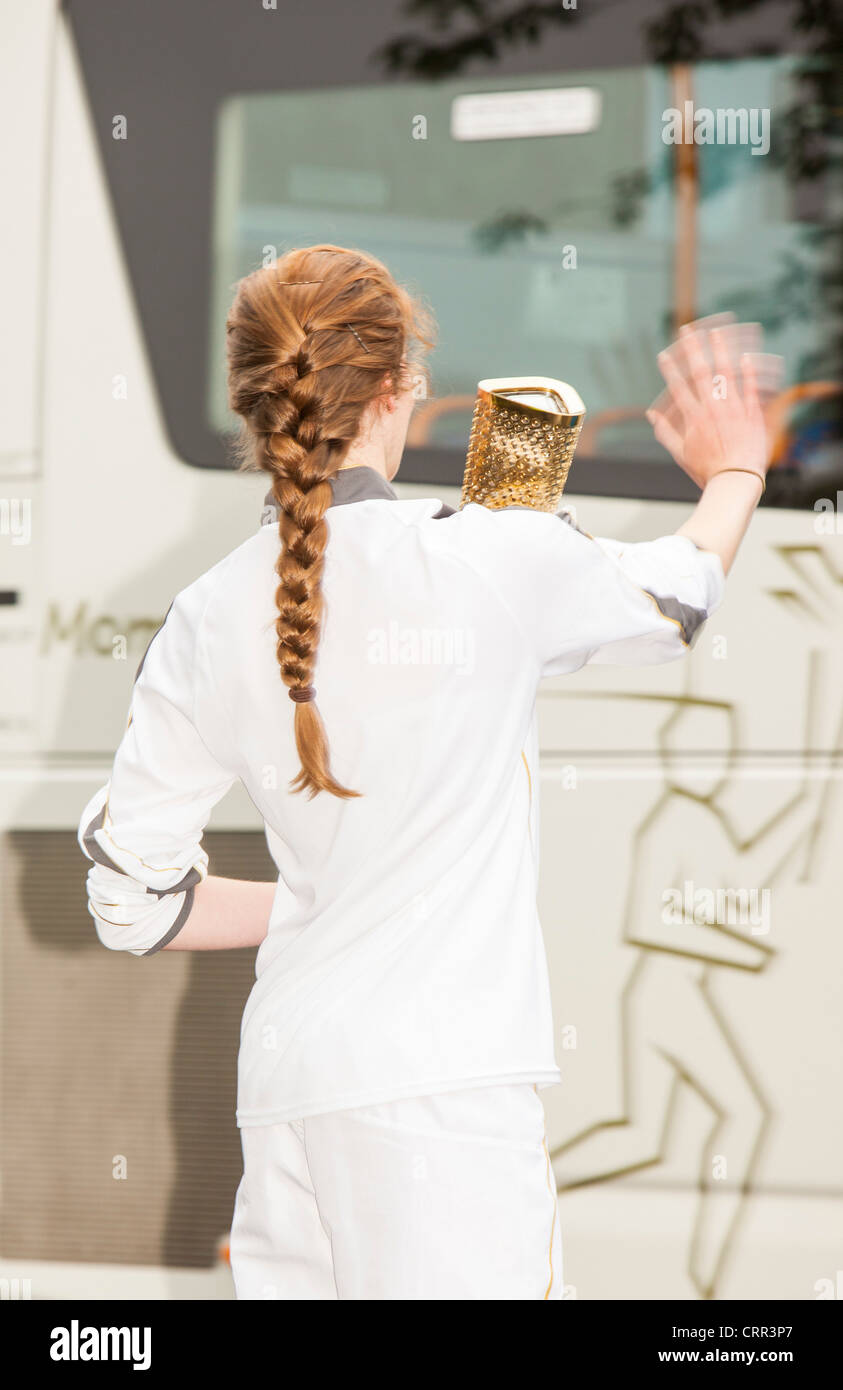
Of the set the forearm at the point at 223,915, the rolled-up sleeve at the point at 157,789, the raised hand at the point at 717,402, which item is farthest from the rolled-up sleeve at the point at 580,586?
the forearm at the point at 223,915

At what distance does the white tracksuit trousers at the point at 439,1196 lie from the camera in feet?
4.04

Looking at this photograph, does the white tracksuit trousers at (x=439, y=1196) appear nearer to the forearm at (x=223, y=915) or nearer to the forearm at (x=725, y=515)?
the forearm at (x=223, y=915)

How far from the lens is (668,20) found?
2.13 metres

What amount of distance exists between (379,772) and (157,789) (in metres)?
0.26

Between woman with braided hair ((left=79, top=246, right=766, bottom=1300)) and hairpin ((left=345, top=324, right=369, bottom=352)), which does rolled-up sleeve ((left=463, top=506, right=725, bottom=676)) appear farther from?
hairpin ((left=345, top=324, right=369, bottom=352))

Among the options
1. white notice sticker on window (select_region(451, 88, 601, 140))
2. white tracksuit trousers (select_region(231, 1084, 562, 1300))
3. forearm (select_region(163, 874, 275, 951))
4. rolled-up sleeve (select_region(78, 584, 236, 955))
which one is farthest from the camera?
white notice sticker on window (select_region(451, 88, 601, 140))

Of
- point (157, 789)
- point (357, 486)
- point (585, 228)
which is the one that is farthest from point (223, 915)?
point (585, 228)

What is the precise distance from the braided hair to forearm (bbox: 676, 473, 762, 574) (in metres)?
0.34

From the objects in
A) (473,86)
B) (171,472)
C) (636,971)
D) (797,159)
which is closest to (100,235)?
(171,472)

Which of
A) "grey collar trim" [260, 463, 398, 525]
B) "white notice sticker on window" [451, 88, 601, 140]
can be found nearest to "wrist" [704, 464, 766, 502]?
"grey collar trim" [260, 463, 398, 525]

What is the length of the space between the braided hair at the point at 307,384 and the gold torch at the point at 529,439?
12 cm

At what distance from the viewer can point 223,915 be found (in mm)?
1476

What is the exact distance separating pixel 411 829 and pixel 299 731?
14 cm

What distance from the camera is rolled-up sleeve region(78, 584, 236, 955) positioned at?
4.43 ft
